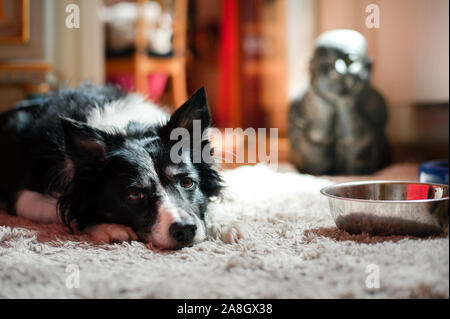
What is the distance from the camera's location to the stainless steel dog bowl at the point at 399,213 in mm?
1458

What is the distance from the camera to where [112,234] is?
5.50 ft

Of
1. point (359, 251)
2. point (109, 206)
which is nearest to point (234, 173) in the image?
point (109, 206)

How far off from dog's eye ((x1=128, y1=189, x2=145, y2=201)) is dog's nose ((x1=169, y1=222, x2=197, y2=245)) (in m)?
0.20

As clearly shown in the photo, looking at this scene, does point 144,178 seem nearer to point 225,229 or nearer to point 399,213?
point 225,229

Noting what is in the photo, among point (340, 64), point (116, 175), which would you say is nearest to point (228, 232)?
point (116, 175)

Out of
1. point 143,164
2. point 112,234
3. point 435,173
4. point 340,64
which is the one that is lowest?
point 112,234

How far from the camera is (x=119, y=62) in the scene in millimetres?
6383

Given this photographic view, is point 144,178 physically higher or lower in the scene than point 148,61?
lower

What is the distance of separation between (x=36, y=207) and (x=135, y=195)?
69cm

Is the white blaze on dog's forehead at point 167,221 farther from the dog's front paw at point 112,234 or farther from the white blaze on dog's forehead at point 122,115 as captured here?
the white blaze on dog's forehead at point 122,115

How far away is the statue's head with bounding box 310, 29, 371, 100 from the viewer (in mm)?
3285

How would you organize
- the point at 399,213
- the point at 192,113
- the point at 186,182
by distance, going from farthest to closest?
the point at 192,113 < the point at 186,182 < the point at 399,213

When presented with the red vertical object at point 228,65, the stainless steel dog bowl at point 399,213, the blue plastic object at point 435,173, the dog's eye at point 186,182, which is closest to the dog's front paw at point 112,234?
the dog's eye at point 186,182
